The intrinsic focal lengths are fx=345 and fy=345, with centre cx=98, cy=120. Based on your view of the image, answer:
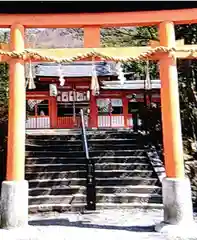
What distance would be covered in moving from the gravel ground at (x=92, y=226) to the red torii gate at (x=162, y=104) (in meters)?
0.29

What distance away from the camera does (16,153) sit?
636 centimetres

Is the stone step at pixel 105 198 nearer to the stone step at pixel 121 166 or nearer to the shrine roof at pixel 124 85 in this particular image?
the stone step at pixel 121 166

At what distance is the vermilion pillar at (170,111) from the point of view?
6.48 metres

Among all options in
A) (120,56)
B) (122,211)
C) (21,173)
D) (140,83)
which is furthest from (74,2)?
(140,83)

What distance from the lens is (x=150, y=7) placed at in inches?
266

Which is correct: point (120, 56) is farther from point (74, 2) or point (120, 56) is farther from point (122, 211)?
point (122, 211)

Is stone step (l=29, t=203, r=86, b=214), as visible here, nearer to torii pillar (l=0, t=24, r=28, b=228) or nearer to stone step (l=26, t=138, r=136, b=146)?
torii pillar (l=0, t=24, r=28, b=228)

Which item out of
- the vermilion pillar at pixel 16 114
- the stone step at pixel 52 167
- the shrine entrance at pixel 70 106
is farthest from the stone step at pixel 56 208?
the shrine entrance at pixel 70 106

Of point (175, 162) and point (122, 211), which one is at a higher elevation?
point (175, 162)

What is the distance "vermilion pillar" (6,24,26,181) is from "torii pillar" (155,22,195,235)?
2.70m

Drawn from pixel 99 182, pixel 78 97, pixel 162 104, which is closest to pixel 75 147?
pixel 99 182

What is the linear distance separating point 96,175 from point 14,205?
13.0ft

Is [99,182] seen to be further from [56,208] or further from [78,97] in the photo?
[78,97]

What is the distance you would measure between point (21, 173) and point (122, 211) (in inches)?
121
